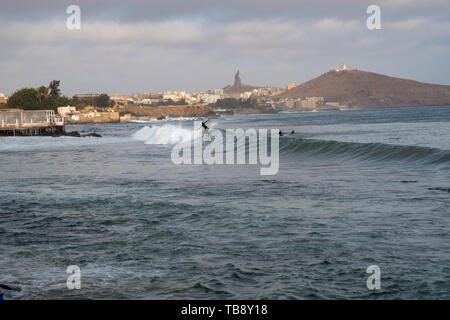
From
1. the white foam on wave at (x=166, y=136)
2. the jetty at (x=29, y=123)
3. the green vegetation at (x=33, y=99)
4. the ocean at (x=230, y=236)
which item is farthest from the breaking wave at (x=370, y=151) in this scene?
the green vegetation at (x=33, y=99)

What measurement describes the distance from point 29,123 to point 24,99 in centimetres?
5937

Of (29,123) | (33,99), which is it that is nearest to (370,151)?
(29,123)

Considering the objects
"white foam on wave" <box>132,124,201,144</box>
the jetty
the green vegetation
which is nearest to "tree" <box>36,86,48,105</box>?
the green vegetation

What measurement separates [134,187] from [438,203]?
312 inches

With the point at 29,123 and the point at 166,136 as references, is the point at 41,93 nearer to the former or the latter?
the point at 29,123

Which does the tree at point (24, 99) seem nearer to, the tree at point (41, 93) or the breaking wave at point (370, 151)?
the tree at point (41, 93)

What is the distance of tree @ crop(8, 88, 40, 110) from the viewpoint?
11865 cm

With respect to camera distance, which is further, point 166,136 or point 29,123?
point 29,123

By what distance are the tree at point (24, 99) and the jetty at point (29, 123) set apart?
180 ft

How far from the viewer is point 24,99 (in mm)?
119938

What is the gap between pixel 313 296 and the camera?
18.8ft

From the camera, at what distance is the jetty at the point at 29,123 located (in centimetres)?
6372

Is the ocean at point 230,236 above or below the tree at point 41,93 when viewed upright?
below

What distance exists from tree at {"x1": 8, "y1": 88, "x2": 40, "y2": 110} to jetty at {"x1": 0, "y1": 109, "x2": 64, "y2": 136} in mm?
54818
